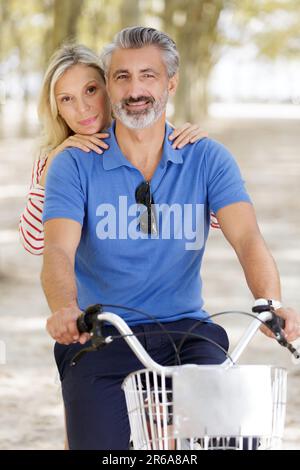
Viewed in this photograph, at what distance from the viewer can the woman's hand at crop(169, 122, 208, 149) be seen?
3.88m

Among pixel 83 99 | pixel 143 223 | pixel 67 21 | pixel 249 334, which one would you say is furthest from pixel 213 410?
pixel 67 21

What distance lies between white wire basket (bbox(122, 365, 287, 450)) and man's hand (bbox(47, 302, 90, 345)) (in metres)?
0.26

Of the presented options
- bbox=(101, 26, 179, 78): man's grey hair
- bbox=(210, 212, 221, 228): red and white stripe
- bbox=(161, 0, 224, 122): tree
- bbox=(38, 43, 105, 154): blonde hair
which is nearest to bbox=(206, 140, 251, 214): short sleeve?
bbox=(210, 212, 221, 228): red and white stripe

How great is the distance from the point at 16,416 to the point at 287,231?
9.36m

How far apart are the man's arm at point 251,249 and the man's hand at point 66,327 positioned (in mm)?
764

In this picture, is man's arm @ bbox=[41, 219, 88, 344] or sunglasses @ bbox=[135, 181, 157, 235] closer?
man's arm @ bbox=[41, 219, 88, 344]

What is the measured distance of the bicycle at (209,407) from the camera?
2.69 meters

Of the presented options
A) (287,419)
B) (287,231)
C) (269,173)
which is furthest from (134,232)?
(269,173)

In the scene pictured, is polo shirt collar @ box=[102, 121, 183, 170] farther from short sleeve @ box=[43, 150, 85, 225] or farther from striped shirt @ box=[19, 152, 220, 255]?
striped shirt @ box=[19, 152, 220, 255]

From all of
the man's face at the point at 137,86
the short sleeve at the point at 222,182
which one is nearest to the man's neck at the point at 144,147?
the man's face at the point at 137,86

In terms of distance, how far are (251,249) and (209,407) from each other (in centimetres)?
103

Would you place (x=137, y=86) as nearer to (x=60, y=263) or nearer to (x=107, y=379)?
(x=60, y=263)

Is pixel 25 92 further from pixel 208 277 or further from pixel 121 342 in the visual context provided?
pixel 121 342

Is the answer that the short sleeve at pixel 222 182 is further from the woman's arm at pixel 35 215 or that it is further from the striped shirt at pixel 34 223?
the woman's arm at pixel 35 215
